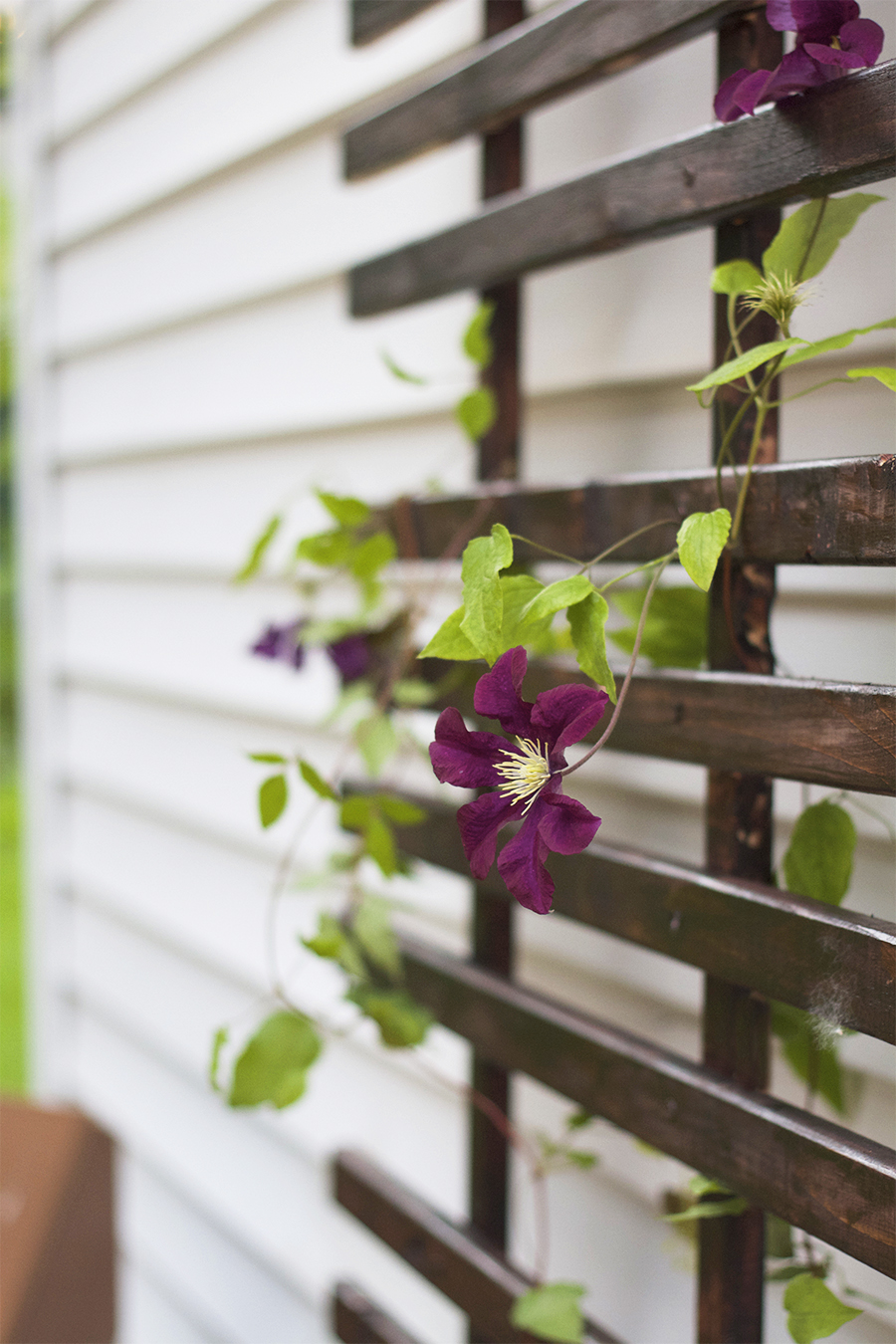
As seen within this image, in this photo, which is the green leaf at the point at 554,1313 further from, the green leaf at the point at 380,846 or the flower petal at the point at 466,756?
the flower petal at the point at 466,756

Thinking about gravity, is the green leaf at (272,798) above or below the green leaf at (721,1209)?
above

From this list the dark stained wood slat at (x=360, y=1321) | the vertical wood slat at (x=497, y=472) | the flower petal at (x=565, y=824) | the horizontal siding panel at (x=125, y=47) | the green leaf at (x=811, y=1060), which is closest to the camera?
the flower petal at (x=565, y=824)

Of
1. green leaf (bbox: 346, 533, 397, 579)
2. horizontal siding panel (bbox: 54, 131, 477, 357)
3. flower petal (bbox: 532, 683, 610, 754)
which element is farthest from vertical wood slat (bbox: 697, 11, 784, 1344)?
horizontal siding panel (bbox: 54, 131, 477, 357)

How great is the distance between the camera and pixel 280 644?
45.5 inches

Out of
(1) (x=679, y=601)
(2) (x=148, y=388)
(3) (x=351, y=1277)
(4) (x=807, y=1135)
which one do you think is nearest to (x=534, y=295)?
(1) (x=679, y=601)

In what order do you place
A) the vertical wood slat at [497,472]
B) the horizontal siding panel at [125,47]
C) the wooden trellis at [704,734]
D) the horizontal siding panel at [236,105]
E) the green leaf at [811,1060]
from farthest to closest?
the horizontal siding panel at [125,47] < the horizontal siding panel at [236,105] < the vertical wood slat at [497,472] < the green leaf at [811,1060] < the wooden trellis at [704,734]

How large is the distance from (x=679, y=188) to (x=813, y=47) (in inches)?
6.0

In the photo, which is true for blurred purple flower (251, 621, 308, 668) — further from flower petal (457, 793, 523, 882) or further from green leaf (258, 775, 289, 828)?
flower petal (457, 793, 523, 882)

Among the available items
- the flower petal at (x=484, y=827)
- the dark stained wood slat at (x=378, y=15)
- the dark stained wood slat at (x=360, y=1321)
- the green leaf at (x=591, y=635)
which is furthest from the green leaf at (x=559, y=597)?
the dark stained wood slat at (x=360, y=1321)

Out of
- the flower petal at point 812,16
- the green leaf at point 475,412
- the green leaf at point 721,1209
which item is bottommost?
the green leaf at point 721,1209

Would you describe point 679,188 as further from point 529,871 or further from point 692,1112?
point 692,1112

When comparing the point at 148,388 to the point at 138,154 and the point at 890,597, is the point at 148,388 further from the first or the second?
the point at 890,597

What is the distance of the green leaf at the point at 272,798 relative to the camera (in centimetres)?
86

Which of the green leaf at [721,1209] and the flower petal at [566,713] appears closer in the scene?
the flower petal at [566,713]
